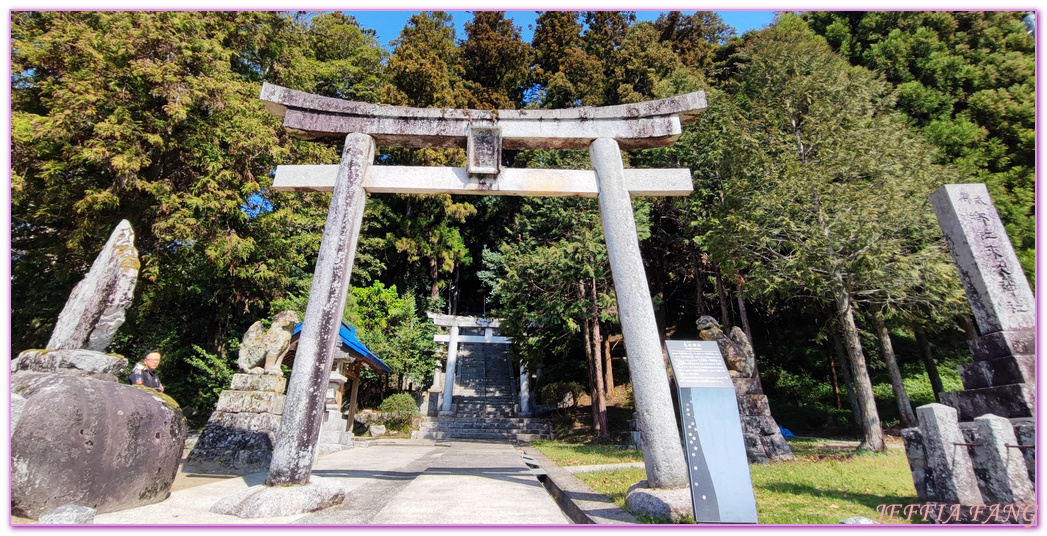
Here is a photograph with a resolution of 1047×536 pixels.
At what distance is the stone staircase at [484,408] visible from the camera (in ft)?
49.4

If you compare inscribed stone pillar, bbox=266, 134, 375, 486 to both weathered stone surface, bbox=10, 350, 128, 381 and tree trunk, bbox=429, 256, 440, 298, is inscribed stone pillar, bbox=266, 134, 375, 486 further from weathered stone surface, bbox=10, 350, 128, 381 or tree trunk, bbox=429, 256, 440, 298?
tree trunk, bbox=429, 256, 440, 298

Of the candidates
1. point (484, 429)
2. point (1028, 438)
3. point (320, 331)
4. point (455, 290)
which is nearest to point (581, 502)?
point (320, 331)

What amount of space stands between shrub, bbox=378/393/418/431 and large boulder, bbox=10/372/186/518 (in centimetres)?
1184

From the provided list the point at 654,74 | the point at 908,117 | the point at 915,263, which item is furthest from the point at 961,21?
the point at 915,263

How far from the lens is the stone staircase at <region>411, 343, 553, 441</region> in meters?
15.0

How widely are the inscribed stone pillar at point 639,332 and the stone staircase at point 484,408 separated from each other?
10971 mm

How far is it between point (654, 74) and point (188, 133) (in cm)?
1598

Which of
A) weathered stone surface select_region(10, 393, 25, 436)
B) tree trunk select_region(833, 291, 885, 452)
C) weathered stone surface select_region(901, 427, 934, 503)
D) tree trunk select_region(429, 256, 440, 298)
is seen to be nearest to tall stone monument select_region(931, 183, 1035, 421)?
weathered stone surface select_region(901, 427, 934, 503)

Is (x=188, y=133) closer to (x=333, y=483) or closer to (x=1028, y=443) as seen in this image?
(x=333, y=483)

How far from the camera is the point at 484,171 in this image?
201 inches

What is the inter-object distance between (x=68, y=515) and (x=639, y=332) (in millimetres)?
4306

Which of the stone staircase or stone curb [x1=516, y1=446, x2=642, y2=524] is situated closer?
stone curb [x1=516, y1=446, x2=642, y2=524]

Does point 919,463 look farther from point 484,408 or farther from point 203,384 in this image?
point 203,384

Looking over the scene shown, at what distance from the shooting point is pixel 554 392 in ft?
53.2
